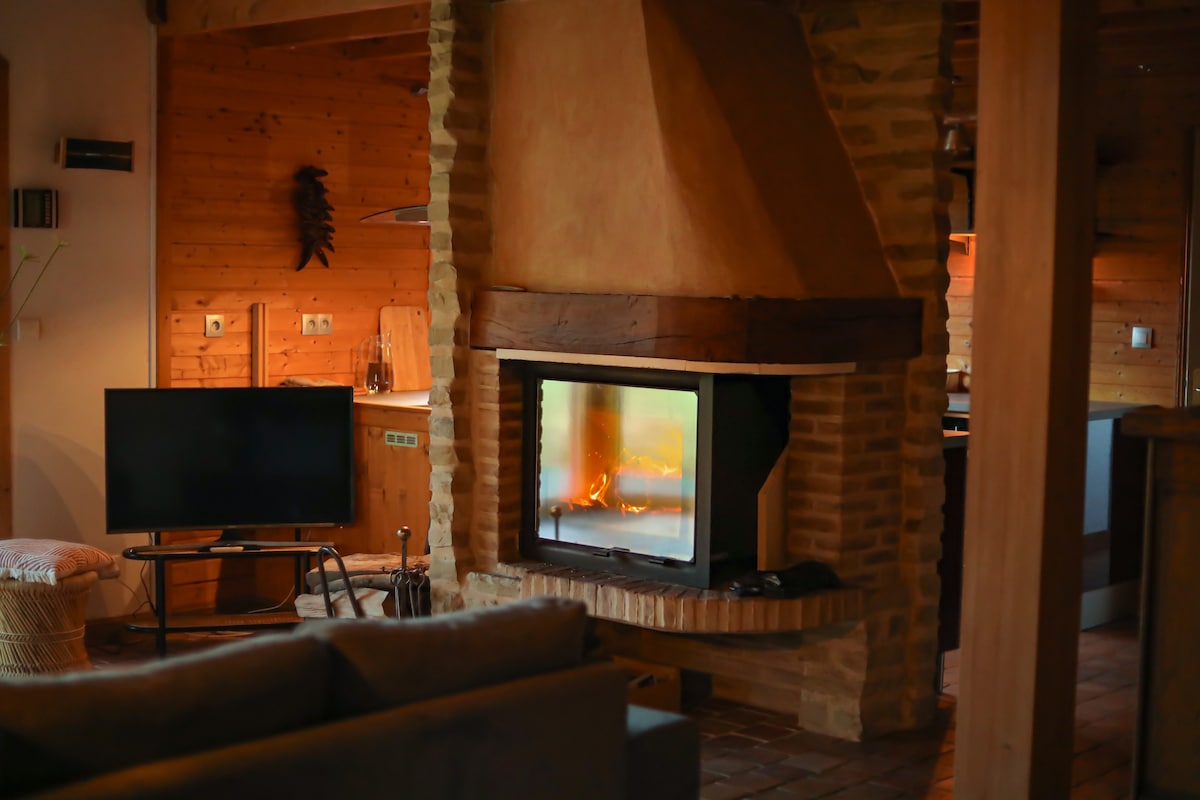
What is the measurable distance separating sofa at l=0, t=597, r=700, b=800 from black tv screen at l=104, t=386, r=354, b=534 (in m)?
2.95

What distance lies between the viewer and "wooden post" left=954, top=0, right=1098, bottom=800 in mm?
3123

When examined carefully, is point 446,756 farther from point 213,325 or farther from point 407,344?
point 407,344

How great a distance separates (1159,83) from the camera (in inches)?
267

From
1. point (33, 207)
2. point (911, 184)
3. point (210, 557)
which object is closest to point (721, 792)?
point (911, 184)

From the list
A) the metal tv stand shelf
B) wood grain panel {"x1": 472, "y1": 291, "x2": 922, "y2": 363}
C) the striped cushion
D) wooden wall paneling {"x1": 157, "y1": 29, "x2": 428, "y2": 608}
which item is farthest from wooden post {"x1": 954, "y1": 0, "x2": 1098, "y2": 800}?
wooden wall paneling {"x1": 157, "y1": 29, "x2": 428, "y2": 608}

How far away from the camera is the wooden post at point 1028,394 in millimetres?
3123

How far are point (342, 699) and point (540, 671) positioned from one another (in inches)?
17.8

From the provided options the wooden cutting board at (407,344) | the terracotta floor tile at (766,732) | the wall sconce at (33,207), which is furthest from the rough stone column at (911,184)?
the wall sconce at (33,207)

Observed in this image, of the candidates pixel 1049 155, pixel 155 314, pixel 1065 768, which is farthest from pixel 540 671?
pixel 155 314

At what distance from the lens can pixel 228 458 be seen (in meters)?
5.71

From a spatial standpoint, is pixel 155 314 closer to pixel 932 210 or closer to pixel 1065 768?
pixel 932 210

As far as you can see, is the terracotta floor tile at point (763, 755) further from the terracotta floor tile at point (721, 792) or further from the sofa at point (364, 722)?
the sofa at point (364, 722)

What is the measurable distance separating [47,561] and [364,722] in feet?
9.62

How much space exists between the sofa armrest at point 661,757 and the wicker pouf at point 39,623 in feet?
9.20
